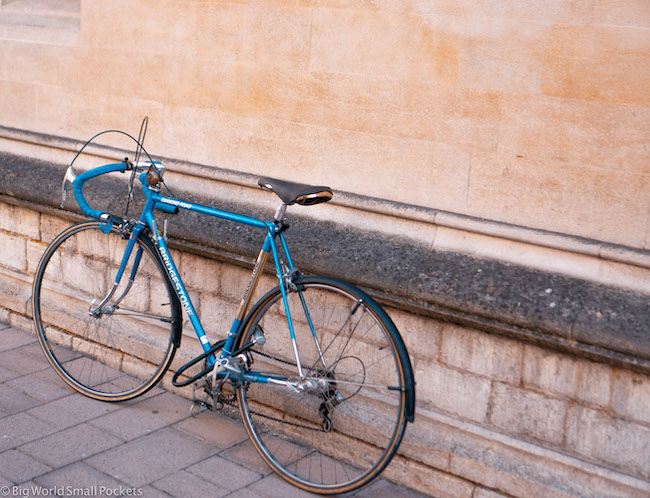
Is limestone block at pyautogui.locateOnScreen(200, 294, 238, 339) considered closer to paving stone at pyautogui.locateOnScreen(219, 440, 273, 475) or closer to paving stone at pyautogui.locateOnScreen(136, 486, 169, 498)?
paving stone at pyautogui.locateOnScreen(219, 440, 273, 475)

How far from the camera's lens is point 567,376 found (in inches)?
132

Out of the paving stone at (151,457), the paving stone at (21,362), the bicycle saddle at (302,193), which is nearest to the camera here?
the bicycle saddle at (302,193)

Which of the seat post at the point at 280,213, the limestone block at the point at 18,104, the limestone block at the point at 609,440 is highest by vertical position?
the limestone block at the point at 18,104

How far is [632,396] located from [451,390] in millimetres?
762

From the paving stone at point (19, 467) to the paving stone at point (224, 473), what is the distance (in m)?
0.64

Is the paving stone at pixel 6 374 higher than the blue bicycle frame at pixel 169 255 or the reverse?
the reverse

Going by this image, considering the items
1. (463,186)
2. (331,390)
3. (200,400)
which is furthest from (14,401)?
(463,186)

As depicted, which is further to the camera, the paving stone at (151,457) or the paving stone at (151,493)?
the paving stone at (151,457)

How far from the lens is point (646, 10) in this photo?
3.13 meters

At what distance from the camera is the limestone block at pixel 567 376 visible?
329 cm

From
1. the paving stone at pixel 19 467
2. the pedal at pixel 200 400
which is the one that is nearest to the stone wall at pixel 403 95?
the pedal at pixel 200 400

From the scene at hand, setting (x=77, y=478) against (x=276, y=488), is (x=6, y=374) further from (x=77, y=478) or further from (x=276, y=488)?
(x=276, y=488)

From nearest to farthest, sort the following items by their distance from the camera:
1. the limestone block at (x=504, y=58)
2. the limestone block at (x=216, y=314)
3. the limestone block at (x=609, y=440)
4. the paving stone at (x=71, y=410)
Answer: the limestone block at (x=609, y=440)
the limestone block at (x=504, y=58)
the paving stone at (x=71, y=410)
the limestone block at (x=216, y=314)

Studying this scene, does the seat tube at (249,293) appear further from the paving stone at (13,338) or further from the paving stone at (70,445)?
the paving stone at (13,338)
